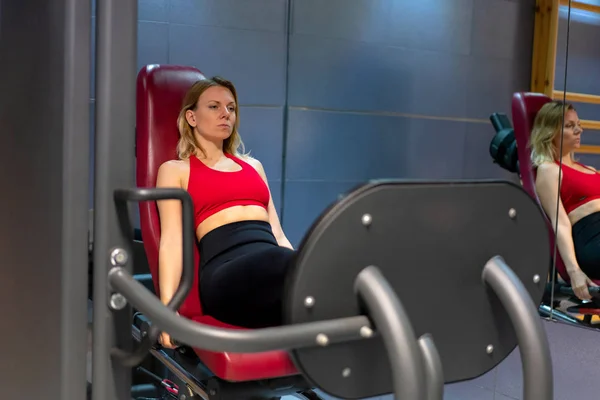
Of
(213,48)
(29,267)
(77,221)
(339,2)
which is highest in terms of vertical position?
(339,2)

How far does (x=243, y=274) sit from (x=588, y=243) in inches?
48.2

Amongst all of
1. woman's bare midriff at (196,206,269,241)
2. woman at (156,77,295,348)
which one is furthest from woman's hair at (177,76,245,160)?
woman's bare midriff at (196,206,269,241)

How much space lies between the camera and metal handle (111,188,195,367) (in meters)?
1.02

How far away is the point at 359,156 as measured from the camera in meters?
3.37

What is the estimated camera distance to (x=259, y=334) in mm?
879

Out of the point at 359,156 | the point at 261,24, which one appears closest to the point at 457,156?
the point at 359,156

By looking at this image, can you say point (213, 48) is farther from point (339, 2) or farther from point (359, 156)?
point (359, 156)

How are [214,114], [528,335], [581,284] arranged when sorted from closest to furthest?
1. [528,335]
2. [214,114]
3. [581,284]

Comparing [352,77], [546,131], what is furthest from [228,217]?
[352,77]

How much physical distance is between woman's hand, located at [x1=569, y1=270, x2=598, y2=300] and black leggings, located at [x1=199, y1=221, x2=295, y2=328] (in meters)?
1.00

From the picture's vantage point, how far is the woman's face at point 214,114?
198 cm

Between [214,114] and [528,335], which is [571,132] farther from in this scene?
[528,335]

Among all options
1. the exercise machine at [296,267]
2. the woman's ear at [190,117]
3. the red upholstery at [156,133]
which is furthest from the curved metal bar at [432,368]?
the woman's ear at [190,117]

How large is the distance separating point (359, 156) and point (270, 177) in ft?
1.61
